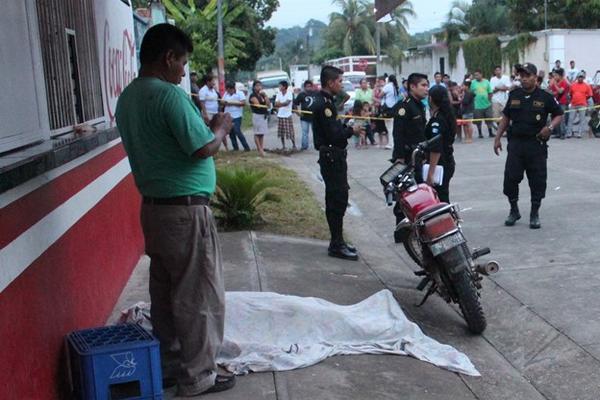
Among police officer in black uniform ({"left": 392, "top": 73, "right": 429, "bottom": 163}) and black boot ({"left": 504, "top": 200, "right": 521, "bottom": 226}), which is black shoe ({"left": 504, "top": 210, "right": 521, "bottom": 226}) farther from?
police officer in black uniform ({"left": 392, "top": 73, "right": 429, "bottom": 163})

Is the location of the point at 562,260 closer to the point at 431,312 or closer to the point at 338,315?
the point at 431,312

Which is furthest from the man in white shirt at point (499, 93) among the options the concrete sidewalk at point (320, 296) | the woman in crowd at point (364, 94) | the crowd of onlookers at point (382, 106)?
the concrete sidewalk at point (320, 296)

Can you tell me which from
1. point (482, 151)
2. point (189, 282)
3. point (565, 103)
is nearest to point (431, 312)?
point (189, 282)

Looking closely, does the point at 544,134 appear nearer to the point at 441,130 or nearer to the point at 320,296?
the point at 441,130

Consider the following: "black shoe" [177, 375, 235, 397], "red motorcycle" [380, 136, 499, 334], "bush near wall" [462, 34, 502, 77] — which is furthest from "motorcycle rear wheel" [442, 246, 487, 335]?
"bush near wall" [462, 34, 502, 77]

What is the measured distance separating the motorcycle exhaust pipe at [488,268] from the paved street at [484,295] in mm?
463

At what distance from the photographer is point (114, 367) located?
3.50m

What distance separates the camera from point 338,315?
4.96 meters

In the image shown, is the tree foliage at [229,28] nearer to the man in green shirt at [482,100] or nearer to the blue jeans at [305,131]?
the blue jeans at [305,131]

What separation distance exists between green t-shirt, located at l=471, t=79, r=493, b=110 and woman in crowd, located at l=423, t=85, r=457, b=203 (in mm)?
12097

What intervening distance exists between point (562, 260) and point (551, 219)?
1.85 metres

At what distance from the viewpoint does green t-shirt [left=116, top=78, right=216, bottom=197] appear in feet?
11.7

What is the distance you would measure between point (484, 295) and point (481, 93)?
1384 centimetres

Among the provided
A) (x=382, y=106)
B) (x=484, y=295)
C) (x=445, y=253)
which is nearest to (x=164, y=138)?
(x=445, y=253)
